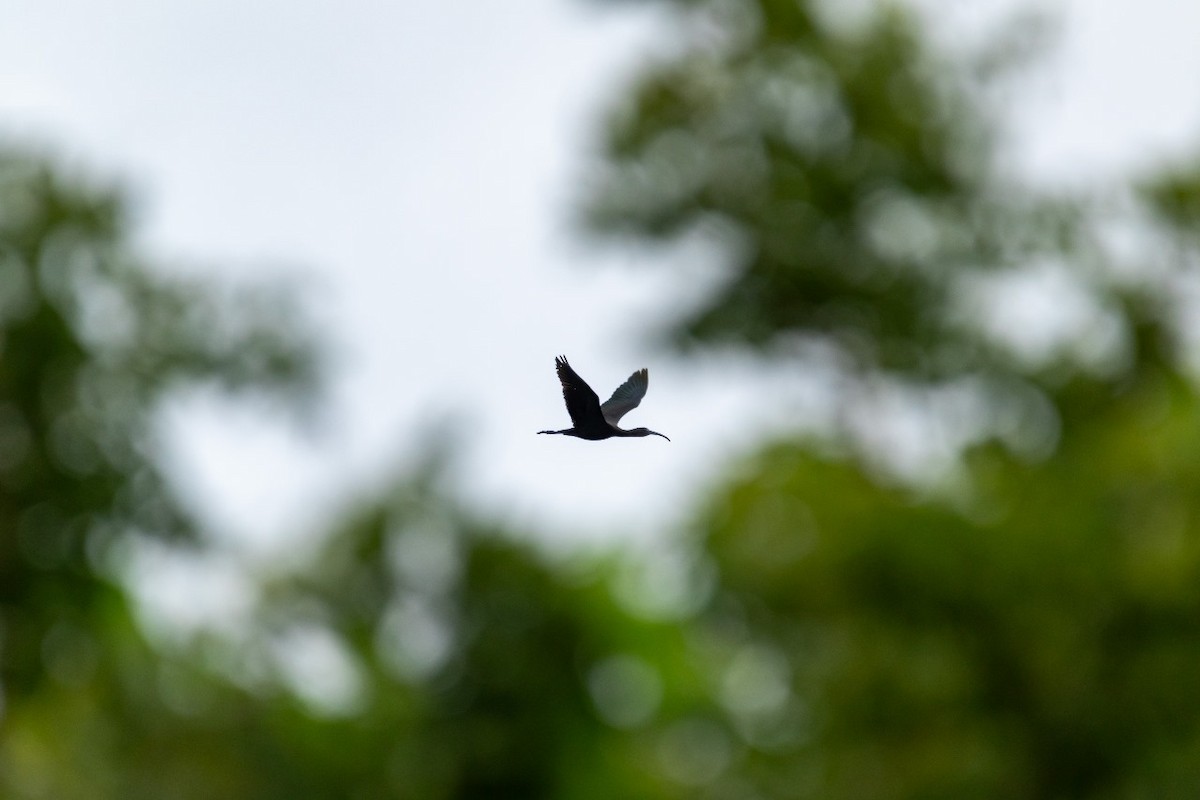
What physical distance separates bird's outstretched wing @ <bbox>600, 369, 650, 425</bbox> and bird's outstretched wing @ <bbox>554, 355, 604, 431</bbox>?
5 cm

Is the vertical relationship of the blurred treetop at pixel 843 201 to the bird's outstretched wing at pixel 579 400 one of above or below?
above

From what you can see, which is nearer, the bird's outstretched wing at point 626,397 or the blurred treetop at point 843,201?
the bird's outstretched wing at point 626,397

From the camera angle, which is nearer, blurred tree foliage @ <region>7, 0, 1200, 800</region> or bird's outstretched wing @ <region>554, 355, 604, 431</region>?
bird's outstretched wing @ <region>554, 355, 604, 431</region>

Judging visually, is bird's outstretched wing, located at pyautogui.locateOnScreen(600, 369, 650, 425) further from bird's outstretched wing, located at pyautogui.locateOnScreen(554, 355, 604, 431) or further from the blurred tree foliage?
the blurred tree foliage

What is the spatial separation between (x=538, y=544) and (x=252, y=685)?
24.7 feet

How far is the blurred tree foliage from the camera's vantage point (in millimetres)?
20359

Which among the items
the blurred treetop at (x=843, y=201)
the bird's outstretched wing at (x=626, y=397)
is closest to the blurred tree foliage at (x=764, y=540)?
the blurred treetop at (x=843, y=201)

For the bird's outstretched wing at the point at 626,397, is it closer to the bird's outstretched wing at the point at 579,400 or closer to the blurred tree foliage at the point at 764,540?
the bird's outstretched wing at the point at 579,400

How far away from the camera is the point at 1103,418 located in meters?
24.1

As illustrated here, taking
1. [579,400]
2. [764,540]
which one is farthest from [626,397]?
[764,540]

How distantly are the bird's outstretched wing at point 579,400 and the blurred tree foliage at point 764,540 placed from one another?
54.1ft

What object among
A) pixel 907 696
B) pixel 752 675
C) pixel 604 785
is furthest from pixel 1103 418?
pixel 604 785

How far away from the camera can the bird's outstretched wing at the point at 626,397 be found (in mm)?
3752

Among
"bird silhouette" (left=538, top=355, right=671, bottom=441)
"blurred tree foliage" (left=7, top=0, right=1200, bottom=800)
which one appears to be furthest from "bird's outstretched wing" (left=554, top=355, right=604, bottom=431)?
"blurred tree foliage" (left=7, top=0, right=1200, bottom=800)
